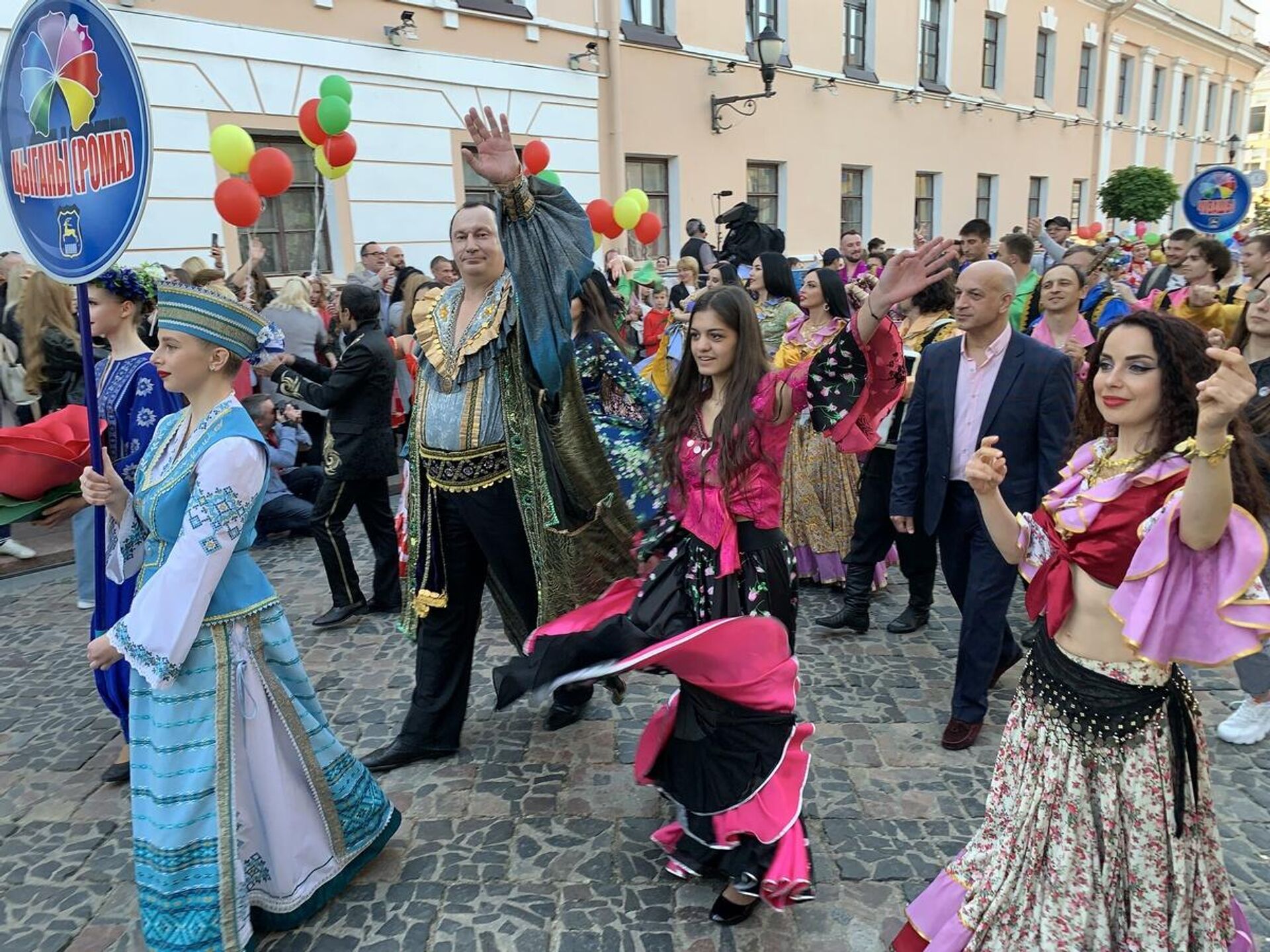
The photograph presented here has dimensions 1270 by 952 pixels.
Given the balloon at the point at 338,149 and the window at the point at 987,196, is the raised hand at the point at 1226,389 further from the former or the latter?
the window at the point at 987,196

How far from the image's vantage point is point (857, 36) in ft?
56.6

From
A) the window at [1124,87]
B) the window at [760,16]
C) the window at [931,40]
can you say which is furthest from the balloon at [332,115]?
the window at [1124,87]

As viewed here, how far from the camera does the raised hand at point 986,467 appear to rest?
2.20 metres

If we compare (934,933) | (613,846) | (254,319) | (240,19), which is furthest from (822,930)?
(240,19)

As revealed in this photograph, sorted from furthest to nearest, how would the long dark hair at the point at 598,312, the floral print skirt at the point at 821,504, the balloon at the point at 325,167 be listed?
1. the balloon at the point at 325,167
2. the floral print skirt at the point at 821,504
3. the long dark hair at the point at 598,312

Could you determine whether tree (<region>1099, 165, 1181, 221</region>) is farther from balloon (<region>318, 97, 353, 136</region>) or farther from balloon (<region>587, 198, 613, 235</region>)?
balloon (<region>318, 97, 353, 136</region>)

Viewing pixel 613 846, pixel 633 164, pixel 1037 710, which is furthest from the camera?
pixel 633 164

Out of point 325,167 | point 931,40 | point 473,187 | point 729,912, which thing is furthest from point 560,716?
point 931,40

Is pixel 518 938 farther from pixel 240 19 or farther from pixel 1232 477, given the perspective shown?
pixel 240 19

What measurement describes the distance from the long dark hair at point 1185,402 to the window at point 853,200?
53.2 feet

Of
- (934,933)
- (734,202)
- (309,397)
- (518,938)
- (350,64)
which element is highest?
(350,64)

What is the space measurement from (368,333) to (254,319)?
239 cm

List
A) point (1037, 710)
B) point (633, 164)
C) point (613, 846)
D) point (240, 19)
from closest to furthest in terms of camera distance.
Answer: point (1037, 710), point (613, 846), point (240, 19), point (633, 164)

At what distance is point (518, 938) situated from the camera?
259 cm
